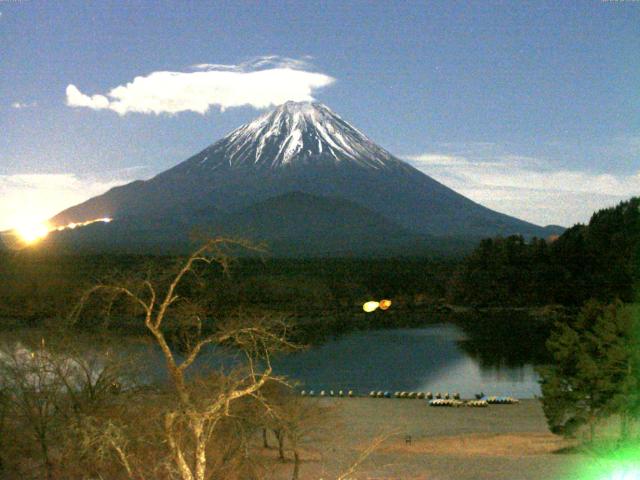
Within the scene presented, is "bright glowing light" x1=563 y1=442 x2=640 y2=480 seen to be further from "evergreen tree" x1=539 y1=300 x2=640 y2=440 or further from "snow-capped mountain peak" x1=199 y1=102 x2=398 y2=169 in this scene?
"snow-capped mountain peak" x1=199 y1=102 x2=398 y2=169

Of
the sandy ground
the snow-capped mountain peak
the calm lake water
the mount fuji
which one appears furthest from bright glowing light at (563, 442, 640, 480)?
the snow-capped mountain peak

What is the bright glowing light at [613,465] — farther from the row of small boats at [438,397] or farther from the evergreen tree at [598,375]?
the row of small boats at [438,397]

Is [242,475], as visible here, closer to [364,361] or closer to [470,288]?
[364,361]

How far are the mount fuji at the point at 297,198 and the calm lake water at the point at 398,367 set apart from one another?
3381 inches

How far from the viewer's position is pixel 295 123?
17075 cm

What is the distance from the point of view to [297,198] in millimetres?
155250

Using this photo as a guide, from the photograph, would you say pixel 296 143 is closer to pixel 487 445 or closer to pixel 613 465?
pixel 487 445

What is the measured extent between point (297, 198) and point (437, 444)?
137m

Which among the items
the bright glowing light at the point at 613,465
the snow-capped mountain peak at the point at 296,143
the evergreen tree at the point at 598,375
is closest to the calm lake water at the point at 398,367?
the evergreen tree at the point at 598,375

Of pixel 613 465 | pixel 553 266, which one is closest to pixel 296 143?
pixel 553 266

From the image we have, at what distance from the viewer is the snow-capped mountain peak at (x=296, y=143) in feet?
560

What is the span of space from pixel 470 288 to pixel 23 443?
179ft

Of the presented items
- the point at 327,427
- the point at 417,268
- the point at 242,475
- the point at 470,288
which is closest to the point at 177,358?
the point at 327,427

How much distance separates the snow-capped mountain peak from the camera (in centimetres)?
17075
